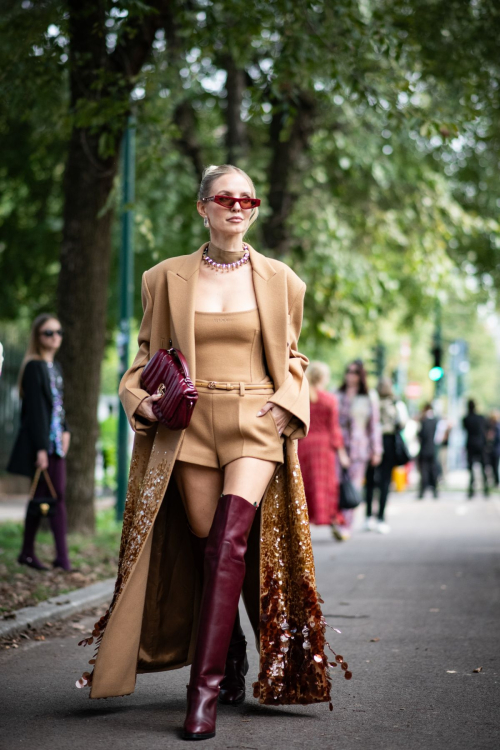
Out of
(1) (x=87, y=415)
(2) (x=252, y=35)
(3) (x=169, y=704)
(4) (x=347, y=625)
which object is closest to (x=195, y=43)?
(2) (x=252, y=35)

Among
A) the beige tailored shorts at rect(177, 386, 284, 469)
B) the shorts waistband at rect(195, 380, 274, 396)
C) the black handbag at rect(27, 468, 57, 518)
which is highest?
the shorts waistband at rect(195, 380, 274, 396)

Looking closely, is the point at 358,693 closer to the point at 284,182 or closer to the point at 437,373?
the point at 284,182

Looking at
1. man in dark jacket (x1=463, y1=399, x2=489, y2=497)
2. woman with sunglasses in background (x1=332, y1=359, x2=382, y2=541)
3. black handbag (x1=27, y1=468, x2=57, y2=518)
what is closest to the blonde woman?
black handbag (x1=27, y1=468, x2=57, y2=518)

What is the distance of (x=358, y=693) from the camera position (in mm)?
5250

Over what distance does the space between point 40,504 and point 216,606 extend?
16.3 feet

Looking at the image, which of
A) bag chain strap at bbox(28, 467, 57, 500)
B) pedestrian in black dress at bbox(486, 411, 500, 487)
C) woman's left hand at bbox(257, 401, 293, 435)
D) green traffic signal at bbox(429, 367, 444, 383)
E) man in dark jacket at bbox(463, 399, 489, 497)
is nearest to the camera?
woman's left hand at bbox(257, 401, 293, 435)

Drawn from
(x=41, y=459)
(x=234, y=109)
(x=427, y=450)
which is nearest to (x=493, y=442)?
(x=427, y=450)

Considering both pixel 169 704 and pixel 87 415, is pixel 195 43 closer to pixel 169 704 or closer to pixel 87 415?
pixel 87 415

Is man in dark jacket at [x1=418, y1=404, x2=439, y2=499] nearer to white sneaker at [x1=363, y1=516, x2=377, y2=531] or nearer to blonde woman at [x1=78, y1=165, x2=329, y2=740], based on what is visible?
white sneaker at [x1=363, y1=516, x2=377, y2=531]

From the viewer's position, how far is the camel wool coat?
446 cm

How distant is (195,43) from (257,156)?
29.8 ft

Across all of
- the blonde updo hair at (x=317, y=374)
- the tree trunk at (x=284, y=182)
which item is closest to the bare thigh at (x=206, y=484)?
the blonde updo hair at (x=317, y=374)

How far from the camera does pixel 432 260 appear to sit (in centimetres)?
1839

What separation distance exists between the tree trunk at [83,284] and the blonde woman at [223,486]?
6.86m
